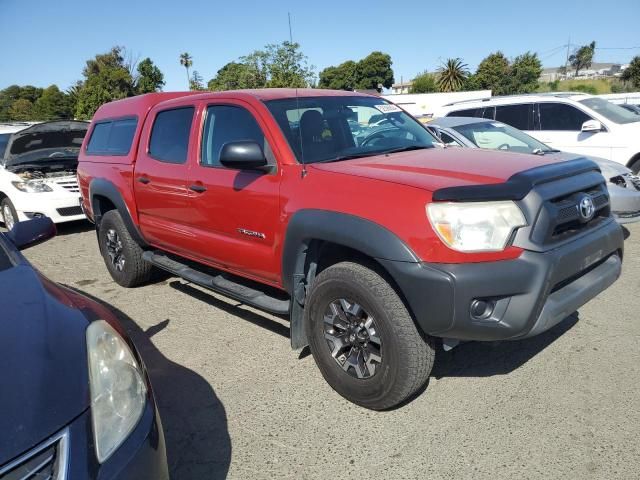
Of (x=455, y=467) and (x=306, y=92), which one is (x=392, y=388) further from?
(x=306, y=92)

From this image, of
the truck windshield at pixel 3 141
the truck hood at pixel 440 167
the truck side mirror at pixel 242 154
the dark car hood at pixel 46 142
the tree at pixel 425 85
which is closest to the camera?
the truck hood at pixel 440 167

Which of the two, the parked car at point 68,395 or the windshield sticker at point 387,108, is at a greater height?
the windshield sticker at point 387,108

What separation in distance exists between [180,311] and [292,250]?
201 cm

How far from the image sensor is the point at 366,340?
9.43 feet

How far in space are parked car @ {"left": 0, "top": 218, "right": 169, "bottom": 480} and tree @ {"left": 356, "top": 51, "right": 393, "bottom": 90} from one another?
8294 centimetres

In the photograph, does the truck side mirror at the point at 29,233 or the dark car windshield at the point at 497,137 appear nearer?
the truck side mirror at the point at 29,233

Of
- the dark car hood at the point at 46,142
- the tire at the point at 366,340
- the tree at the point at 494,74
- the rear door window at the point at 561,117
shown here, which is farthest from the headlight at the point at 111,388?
the tree at the point at 494,74

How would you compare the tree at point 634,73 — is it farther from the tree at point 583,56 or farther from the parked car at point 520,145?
the tree at point 583,56

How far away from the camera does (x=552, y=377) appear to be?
319 cm

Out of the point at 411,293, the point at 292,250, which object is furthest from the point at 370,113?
the point at 411,293

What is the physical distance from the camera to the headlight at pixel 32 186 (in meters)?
7.81

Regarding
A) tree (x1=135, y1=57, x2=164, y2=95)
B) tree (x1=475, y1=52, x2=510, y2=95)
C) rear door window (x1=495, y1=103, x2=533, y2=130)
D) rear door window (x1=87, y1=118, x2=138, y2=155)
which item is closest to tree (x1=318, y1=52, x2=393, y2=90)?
tree (x1=475, y1=52, x2=510, y2=95)

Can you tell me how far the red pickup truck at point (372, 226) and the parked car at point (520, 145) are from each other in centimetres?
245

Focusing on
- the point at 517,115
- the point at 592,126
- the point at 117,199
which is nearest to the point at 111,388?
the point at 117,199
